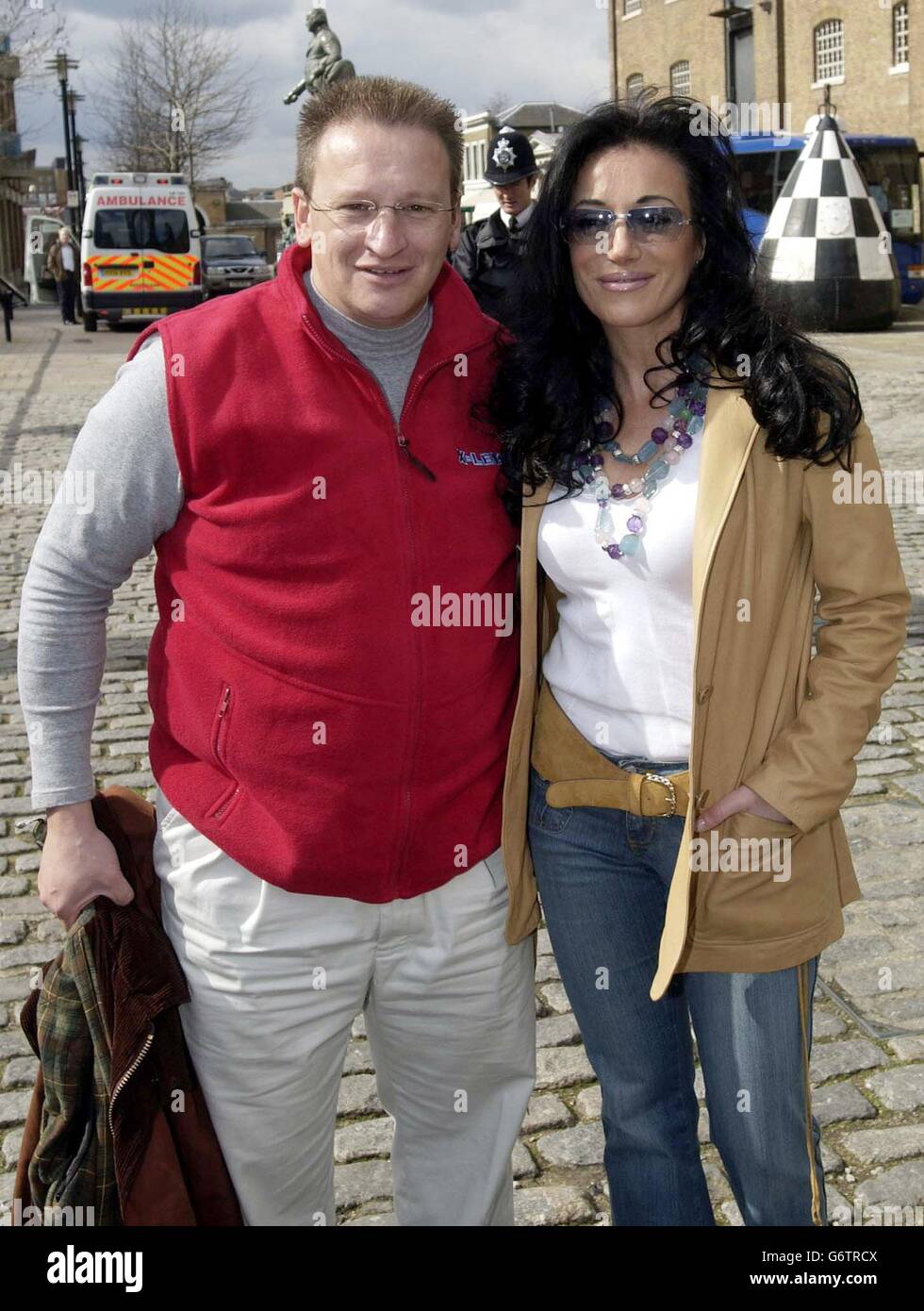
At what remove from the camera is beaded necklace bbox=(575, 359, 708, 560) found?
2.30m

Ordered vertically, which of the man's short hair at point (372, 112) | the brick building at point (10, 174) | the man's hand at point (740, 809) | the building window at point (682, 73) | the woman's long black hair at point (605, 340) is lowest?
the man's hand at point (740, 809)

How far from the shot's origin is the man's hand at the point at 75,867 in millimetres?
2309

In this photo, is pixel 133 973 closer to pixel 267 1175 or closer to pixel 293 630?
pixel 267 1175

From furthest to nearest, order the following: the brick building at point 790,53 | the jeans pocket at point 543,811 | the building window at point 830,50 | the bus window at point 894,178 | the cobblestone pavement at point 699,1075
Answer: the building window at point 830,50 < the brick building at point 790,53 < the bus window at point 894,178 < the cobblestone pavement at point 699,1075 < the jeans pocket at point 543,811

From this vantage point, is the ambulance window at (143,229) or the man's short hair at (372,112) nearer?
the man's short hair at (372,112)

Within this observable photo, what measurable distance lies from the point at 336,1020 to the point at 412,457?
36.3 inches

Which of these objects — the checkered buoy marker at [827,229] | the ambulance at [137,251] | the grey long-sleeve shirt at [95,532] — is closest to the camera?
the grey long-sleeve shirt at [95,532]

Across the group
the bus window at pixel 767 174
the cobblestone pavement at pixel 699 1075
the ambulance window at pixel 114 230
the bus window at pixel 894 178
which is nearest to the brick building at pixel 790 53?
the bus window at pixel 894 178

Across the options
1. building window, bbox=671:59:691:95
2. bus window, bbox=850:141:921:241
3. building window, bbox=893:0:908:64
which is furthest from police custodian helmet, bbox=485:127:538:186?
building window, bbox=671:59:691:95

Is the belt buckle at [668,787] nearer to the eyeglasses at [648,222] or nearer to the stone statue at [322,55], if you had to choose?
the eyeglasses at [648,222]

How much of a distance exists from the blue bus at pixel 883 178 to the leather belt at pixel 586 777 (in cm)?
2333

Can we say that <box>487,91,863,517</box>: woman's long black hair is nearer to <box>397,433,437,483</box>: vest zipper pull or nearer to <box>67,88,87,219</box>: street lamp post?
<box>397,433,437,483</box>: vest zipper pull

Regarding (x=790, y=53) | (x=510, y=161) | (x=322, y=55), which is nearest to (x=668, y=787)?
(x=510, y=161)
